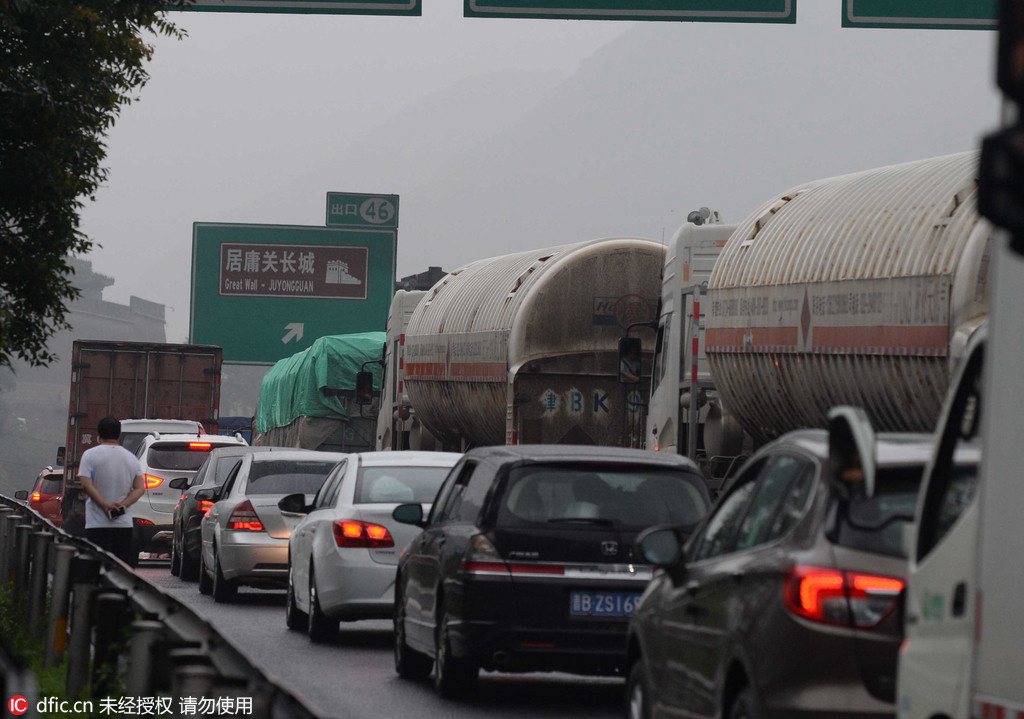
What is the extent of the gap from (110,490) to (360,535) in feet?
7.04

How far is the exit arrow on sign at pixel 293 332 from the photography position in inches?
1780

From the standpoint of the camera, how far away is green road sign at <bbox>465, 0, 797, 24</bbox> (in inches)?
648

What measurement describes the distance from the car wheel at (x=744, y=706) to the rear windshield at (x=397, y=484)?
8143 mm

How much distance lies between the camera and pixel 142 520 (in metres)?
25.6

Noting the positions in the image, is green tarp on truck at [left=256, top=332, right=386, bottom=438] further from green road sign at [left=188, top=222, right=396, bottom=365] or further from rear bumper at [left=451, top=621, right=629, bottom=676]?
rear bumper at [left=451, top=621, right=629, bottom=676]

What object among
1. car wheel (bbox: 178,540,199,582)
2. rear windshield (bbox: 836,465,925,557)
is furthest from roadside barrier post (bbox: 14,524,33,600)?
car wheel (bbox: 178,540,199,582)

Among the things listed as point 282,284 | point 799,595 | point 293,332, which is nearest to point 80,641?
point 799,595

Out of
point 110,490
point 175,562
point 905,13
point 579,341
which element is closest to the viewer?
point 110,490

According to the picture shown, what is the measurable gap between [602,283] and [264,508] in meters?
5.34

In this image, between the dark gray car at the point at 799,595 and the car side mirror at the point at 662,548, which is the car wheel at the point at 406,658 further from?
the dark gray car at the point at 799,595

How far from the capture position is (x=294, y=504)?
16.3 m

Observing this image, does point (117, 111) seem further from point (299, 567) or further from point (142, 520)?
point (142, 520)

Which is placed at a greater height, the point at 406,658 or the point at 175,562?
the point at 406,658

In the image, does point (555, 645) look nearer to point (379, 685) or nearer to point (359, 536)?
point (379, 685)
